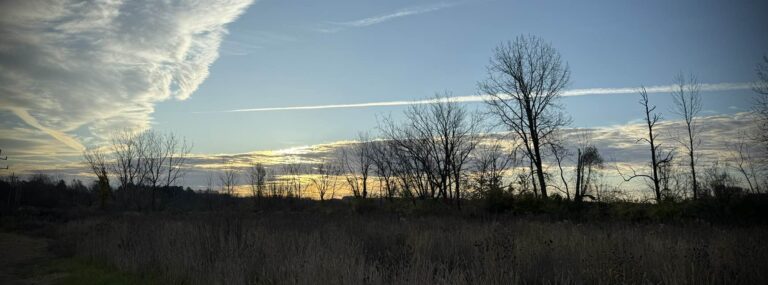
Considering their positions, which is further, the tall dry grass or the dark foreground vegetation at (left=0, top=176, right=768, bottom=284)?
the dark foreground vegetation at (left=0, top=176, right=768, bottom=284)

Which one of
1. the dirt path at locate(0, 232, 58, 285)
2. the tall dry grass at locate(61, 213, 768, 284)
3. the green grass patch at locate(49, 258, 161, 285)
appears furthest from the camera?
the dirt path at locate(0, 232, 58, 285)

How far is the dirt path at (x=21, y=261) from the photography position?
38.8 ft

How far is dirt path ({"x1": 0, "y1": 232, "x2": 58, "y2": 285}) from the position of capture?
11.8 m

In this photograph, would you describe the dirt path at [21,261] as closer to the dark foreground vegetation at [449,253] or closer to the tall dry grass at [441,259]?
the dark foreground vegetation at [449,253]

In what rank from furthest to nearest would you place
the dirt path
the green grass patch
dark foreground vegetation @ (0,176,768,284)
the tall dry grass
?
the dirt path < the green grass patch < dark foreground vegetation @ (0,176,768,284) < the tall dry grass

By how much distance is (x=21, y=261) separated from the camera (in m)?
16.0

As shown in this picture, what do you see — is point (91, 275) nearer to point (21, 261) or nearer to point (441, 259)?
point (21, 261)

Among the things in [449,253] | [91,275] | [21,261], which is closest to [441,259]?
[449,253]

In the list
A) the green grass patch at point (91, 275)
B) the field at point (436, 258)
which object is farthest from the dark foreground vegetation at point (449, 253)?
the green grass patch at point (91, 275)

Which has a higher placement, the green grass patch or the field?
the field

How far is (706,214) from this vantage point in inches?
661

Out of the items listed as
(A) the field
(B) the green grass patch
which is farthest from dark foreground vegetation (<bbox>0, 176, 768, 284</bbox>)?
(B) the green grass patch

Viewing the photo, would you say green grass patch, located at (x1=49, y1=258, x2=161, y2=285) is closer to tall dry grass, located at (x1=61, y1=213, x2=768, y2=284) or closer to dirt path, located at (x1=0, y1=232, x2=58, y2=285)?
tall dry grass, located at (x1=61, y1=213, x2=768, y2=284)

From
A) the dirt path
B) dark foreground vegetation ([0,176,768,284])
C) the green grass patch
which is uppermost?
dark foreground vegetation ([0,176,768,284])
